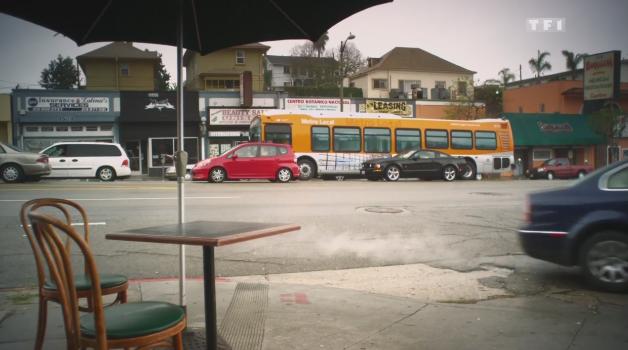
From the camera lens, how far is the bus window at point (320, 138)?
2398cm

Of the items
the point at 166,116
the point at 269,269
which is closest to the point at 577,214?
the point at 269,269

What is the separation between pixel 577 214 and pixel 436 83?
53508mm

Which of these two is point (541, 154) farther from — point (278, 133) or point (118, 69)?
point (118, 69)

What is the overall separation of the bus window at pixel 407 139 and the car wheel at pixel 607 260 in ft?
66.6

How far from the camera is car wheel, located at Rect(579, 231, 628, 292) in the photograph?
17.9ft

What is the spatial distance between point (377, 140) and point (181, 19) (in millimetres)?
21963

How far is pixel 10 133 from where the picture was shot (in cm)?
3131

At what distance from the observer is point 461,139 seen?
26.9 meters

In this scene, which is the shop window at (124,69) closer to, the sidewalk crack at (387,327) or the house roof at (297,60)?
the house roof at (297,60)

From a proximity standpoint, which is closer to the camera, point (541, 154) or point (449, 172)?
point (449, 172)

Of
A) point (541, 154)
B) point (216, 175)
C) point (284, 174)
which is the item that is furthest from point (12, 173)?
point (541, 154)

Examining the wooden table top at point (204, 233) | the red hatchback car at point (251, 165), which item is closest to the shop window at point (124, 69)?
the red hatchback car at point (251, 165)

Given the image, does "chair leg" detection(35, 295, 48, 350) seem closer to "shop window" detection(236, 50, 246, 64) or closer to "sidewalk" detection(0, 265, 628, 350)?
"sidewalk" detection(0, 265, 628, 350)

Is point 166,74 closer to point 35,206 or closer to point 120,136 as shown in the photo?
point 120,136
